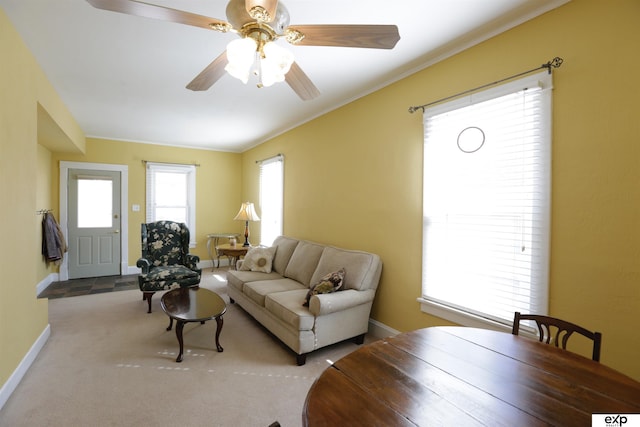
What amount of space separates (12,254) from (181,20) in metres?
2.15

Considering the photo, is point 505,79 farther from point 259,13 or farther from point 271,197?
point 271,197

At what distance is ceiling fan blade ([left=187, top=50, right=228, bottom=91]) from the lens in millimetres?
1693

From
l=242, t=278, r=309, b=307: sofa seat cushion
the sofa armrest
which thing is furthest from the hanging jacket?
the sofa armrest

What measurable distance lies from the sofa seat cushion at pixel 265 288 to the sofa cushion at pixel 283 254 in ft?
1.26

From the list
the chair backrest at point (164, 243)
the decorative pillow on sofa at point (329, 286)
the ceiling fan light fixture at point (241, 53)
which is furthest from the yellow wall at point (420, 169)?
the ceiling fan light fixture at point (241, 53)

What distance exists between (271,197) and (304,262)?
2.04 metres

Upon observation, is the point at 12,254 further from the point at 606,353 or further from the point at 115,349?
the point at 606,353

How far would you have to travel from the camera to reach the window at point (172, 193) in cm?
587

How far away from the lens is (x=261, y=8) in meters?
1.24

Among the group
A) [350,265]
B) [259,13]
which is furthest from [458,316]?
[259,13]

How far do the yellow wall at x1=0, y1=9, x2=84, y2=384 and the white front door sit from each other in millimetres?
2859

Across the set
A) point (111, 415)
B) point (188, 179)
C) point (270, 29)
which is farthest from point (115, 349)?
point (188, 179)

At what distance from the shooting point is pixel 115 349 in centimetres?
279

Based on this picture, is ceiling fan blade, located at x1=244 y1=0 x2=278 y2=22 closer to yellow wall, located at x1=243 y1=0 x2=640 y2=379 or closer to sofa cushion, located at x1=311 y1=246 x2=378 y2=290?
yellow wall, located at x1=243 y1=0 x2=640 y2=379
